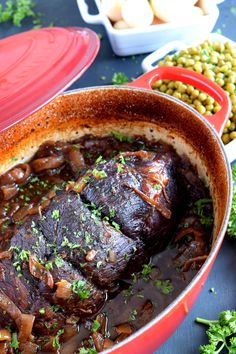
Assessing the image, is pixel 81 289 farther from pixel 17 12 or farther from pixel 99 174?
pixel 17 12

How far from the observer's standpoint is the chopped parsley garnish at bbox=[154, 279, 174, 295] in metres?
1.96

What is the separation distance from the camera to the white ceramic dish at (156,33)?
293cm

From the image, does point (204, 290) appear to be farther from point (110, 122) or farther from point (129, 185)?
point (110, 122)

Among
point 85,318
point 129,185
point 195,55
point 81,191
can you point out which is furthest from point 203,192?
point 195,55

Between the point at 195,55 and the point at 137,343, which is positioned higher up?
the point at 195,55

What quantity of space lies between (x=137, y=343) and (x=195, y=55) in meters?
1.72

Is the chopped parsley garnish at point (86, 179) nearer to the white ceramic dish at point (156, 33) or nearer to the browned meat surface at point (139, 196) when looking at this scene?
the browned meat surface at point (139, 196)

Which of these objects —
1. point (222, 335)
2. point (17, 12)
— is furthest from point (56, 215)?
point (17, 12)

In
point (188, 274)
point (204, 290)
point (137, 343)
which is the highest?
point (137, 343)

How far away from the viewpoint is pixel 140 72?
3096 mm

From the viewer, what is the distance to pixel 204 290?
2.14 metres

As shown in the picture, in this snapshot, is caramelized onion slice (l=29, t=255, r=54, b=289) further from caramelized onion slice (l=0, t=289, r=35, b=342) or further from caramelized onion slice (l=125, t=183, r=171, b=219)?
caramelized onion slice (l=125, t=183, r=171, b=219)

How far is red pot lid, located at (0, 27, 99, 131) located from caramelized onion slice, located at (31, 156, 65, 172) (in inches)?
16.3

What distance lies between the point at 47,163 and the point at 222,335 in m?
1.11
